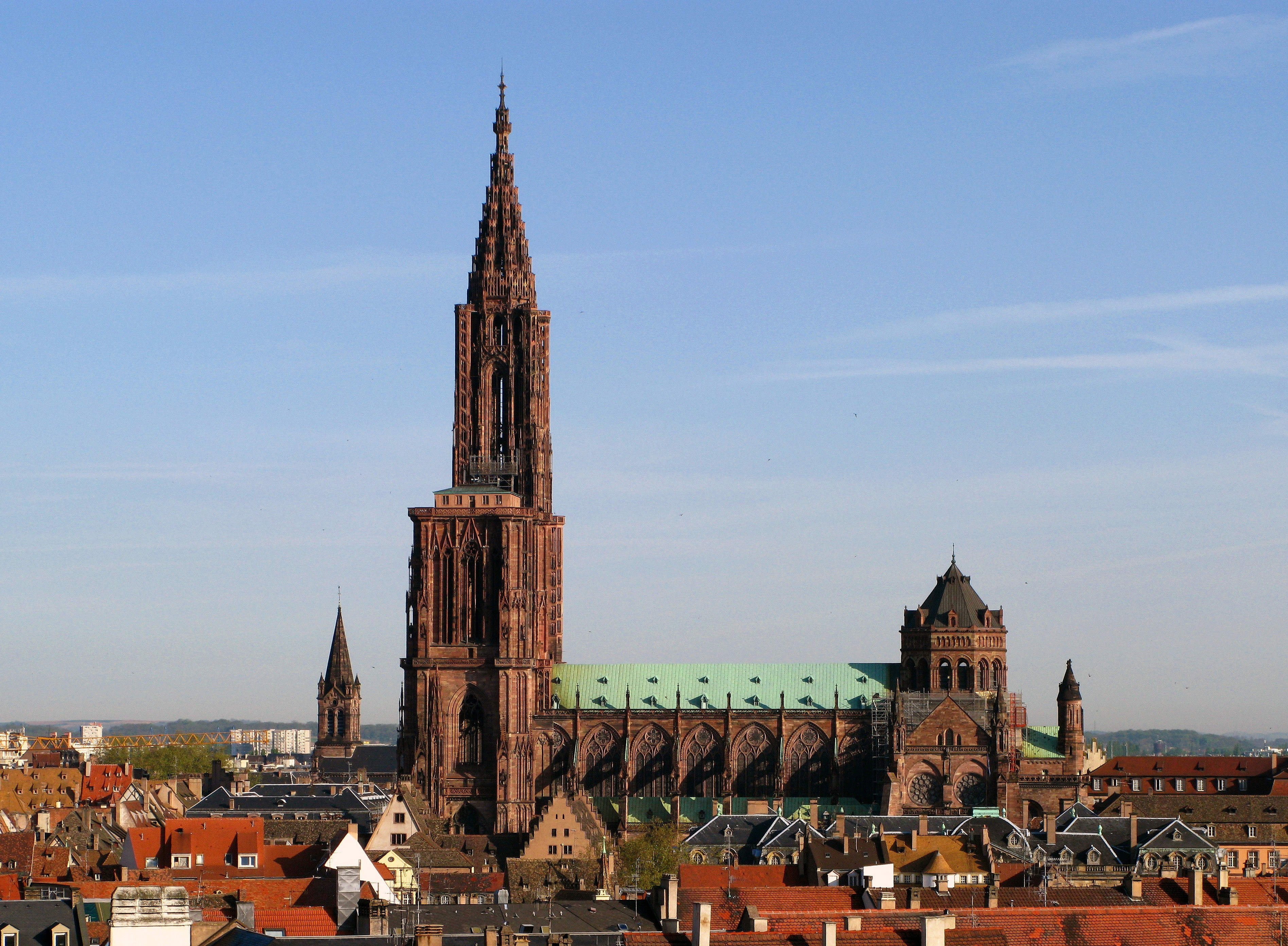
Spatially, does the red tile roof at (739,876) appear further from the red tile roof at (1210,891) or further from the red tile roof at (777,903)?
the red tile roof at (1210,891)

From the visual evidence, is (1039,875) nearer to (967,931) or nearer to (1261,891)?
(1261,891)

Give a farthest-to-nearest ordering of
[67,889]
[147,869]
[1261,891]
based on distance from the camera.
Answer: [147,869], [67,889], [1261,891]

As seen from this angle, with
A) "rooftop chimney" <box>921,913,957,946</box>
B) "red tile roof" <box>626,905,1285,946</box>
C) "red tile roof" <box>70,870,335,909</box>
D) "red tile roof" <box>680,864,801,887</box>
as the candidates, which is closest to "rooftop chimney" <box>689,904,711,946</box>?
"red tile roof" <box>626,905,1285,946</box>

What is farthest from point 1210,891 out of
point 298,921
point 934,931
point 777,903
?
point 298,921

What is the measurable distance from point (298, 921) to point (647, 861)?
76.4m

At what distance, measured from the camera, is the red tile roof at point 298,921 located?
98625 mm

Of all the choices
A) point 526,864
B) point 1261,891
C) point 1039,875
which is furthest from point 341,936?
point 526,864

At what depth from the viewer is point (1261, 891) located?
104625mm

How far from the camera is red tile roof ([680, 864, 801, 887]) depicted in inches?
4732

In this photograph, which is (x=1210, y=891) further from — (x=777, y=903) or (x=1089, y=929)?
(x=1089, y=929)

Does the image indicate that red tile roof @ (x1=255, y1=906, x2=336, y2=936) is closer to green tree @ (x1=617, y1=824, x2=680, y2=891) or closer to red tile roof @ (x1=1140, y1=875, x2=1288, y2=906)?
red tile roof @ (x1=1140, y1=875, x2=1288, y2=906)

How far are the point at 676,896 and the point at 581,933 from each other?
14376 millimetres

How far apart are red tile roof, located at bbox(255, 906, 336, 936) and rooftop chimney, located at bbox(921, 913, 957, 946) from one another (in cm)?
2788

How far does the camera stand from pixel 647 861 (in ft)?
576
